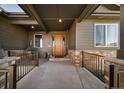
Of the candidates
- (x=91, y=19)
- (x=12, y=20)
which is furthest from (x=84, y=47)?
(x=12, y=20)

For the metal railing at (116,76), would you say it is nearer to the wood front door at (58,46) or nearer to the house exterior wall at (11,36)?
the house exterior wall at (11,36)

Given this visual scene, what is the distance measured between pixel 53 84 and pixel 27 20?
680 cm

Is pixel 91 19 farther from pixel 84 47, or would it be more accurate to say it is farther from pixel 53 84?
pixel 53 84

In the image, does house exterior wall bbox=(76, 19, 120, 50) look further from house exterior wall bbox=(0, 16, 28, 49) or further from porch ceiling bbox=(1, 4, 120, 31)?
house exterior wall bbox=(0, 16, 28, 49)

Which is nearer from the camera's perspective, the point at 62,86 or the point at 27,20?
the point at 62,86

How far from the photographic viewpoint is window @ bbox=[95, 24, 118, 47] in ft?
31.5

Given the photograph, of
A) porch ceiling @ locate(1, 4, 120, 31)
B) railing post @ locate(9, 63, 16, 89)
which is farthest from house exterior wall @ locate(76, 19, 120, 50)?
railing post @ locate(9, 63, 16, 89)

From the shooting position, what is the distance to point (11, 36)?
37.9 ft

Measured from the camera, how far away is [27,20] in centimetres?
1105

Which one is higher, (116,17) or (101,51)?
(116,17)
